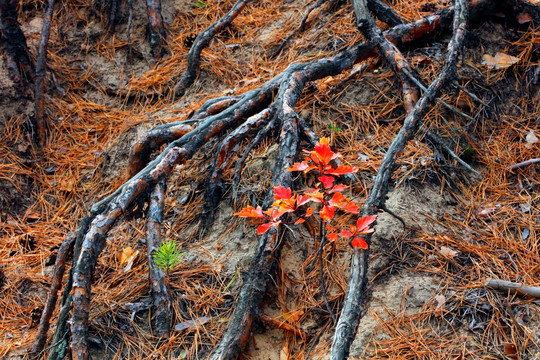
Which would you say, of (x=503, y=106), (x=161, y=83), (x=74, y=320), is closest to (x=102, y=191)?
(x=161, y=83)

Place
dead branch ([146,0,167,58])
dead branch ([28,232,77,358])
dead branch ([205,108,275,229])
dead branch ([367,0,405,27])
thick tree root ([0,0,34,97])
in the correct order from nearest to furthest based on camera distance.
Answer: dead branch ([28,232,77,358]) < dead branch ([205,108,275,229]) < dead branch ([367,0,405,27]) < thick tree root ([0,0,34,97]) < dead branch ([146,0,167,58])

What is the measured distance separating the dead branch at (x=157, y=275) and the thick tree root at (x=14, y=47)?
2.18m

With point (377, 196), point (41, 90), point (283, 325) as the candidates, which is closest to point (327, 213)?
point (377, 196)

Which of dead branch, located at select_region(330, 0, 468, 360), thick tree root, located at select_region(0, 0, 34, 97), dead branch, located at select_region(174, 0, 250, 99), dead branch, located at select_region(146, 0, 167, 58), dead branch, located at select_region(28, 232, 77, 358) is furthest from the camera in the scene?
dead branch, located at select_region(146, 0, 167, 58)

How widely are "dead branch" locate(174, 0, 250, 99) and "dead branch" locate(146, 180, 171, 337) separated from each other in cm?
164

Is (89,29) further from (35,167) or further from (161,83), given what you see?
(35,167)

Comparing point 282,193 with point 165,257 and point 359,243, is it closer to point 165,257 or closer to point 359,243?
point 359,243

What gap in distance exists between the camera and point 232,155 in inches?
106

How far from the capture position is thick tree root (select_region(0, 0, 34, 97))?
354 cm

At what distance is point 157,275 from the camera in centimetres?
221

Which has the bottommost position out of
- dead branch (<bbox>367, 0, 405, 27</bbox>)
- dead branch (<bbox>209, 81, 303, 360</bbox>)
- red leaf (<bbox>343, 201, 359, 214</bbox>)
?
dead branch (<bbox>209, 81, 303, 360</bbox>)

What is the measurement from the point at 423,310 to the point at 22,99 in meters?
3.50

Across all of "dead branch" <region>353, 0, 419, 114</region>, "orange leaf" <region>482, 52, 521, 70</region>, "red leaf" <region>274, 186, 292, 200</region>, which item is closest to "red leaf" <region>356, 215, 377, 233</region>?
"red leaf" <region>274, 186, 292, 200</region>

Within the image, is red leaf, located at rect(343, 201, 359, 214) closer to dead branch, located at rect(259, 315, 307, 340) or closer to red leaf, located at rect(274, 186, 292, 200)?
red leaf, located at rect(274, 186, 292, 200)
